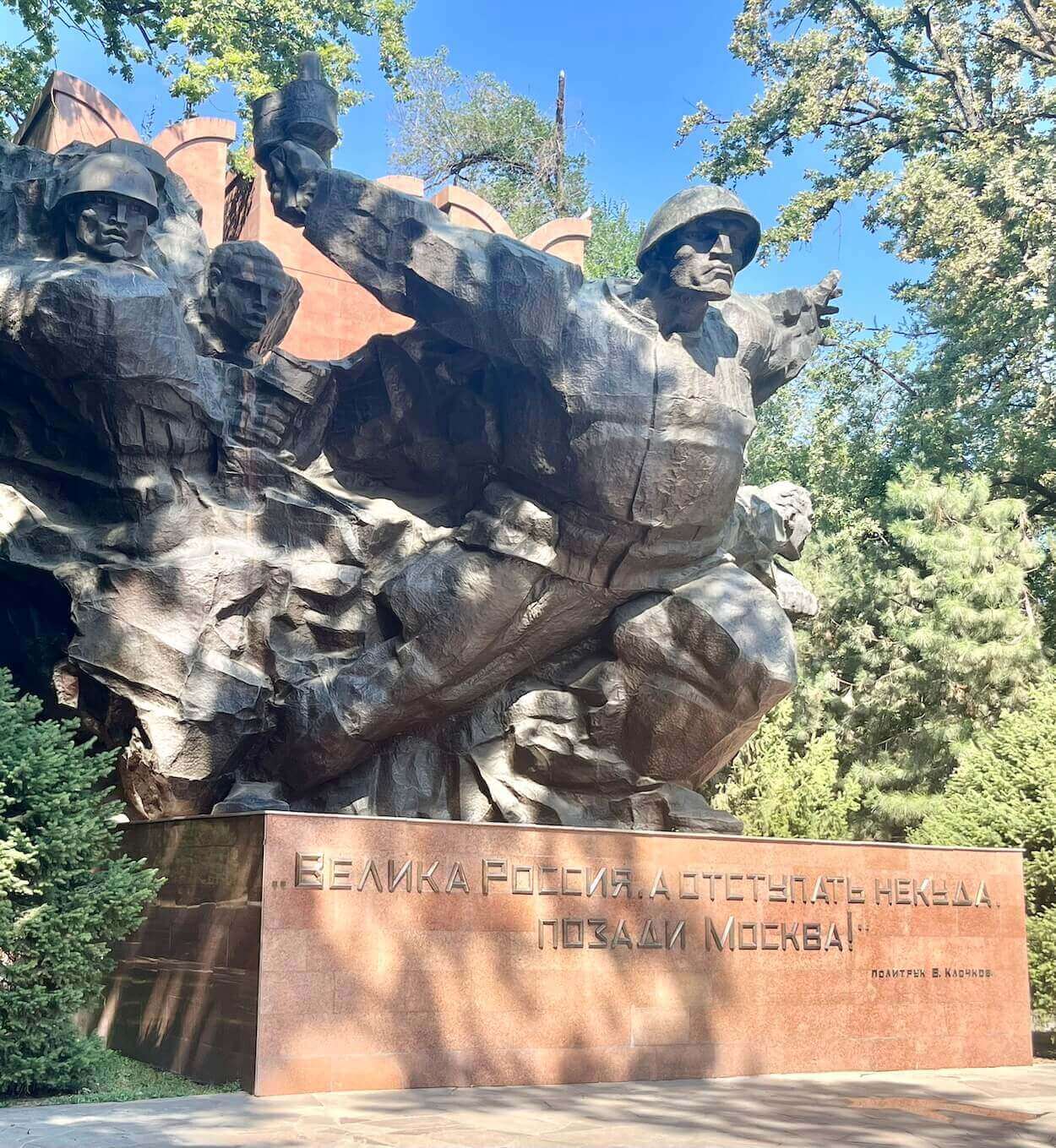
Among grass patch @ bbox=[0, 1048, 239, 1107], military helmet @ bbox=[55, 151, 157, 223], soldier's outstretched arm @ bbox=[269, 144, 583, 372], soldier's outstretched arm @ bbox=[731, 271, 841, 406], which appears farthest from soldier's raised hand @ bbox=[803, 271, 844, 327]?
grass patch @ bbox=[0, 1048, 239, 1107]

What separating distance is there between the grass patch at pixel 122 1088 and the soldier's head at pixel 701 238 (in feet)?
18.6

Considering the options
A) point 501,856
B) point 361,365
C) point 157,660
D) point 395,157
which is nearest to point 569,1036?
point 501,856

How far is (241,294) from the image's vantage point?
9.84 metres

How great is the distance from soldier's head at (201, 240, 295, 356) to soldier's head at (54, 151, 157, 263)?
0.81 m

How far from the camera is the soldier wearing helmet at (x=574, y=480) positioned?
347 inches

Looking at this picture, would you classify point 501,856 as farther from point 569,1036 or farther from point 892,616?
point 892,616

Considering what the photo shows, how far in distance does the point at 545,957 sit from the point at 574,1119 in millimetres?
1376

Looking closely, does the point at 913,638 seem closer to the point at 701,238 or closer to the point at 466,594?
the point at 701,238

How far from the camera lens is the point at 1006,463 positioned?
21109mm

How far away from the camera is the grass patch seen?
250 inches

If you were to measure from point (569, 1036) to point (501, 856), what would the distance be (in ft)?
3.42

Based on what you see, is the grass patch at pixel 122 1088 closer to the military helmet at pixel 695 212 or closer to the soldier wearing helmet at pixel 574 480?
the soldier wearing helmet at pixel 574 480

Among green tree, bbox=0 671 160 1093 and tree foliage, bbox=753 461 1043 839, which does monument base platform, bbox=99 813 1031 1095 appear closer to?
green tree, bbox=0 671 160 1093

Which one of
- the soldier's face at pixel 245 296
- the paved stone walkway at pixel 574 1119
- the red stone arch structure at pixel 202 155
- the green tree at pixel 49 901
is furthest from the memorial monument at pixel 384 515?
the red stone arch structure at pixel 202 155
